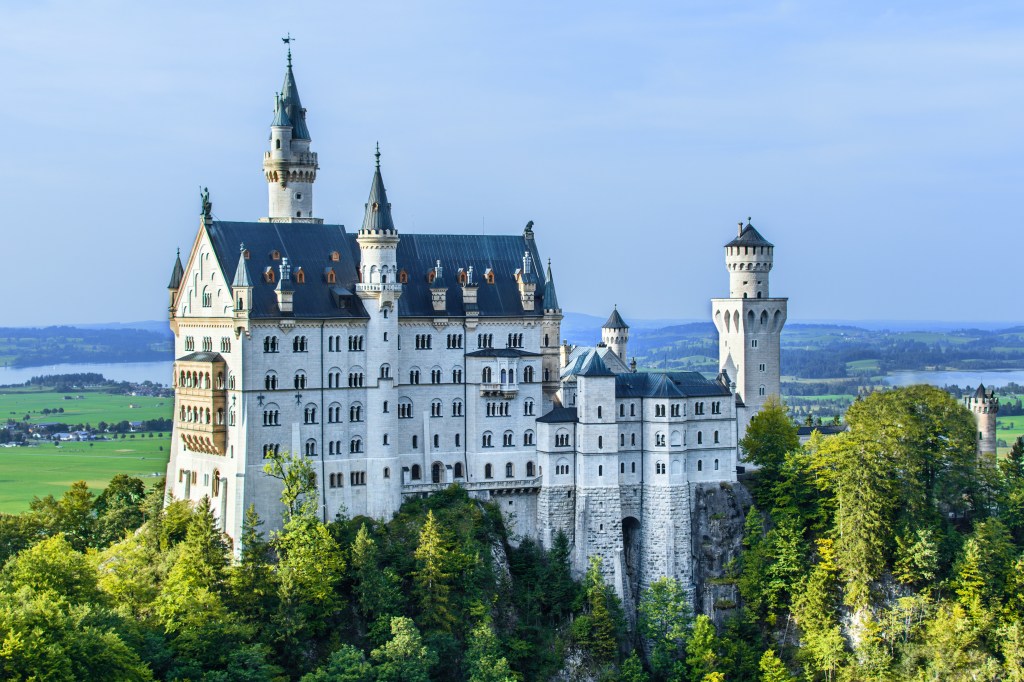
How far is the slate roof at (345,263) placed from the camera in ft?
346

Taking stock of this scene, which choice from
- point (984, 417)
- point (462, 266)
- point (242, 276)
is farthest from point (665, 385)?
point (984, 417)

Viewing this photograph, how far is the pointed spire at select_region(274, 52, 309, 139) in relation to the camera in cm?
11556

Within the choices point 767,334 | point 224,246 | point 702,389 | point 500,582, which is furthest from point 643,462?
point 224,246

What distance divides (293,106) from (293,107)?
0.25 ft

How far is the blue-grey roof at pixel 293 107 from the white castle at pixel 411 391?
0.17 metres

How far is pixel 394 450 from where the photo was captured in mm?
108250

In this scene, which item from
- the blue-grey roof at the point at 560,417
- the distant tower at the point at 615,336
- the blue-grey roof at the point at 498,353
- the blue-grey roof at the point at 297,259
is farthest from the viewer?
the distant tower at the point at 615,336

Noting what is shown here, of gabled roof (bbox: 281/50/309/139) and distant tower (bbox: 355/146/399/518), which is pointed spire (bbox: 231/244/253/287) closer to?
distant tower (bbox: 355/146/399/518)

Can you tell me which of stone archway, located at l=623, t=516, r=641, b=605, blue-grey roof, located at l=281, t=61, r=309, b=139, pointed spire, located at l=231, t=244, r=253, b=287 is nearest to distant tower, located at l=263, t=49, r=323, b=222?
blue-grey roof, located at l=281, t=61, r=309, b=139

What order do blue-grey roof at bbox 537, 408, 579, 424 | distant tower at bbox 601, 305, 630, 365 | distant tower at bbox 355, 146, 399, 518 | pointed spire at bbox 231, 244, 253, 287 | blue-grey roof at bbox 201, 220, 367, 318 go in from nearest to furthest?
pointed spire at bbox 231, 244, 253, 287 < blue-grey roof at bbox 201, 220, 367, 318 < distant tower at bbox 355, 146, 399, 518 < blue-grey roof at bbox 537, 408, 579, 424 < distant tower at bbox 601, 305, 630, 365

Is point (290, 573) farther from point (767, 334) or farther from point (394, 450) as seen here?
point (767, 334)

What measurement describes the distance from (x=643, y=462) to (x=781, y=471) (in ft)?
37.5

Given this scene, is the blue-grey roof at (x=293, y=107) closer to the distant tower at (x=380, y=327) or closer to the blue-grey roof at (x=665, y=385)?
the distant tower at (x=380, y=327)

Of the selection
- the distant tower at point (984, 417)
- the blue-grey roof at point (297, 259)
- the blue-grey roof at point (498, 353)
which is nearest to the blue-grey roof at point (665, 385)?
the blue-grey roof at point (498, 353)
